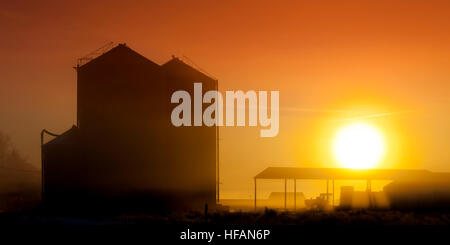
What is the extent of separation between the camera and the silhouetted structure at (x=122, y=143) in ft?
126

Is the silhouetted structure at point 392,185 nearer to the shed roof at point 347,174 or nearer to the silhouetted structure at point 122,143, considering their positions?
the shed roof at point 347,174

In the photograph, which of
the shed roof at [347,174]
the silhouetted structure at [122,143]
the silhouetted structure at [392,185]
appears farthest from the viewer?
the shed roof at [347,174]

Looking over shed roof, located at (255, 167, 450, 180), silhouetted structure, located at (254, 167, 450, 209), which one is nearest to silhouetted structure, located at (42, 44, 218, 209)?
silhouetted structure, located at (254, 167, 450, 209)

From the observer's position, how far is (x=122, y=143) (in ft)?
128

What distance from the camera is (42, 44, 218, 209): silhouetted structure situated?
38.5m

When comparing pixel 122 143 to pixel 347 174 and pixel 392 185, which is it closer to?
pixel 347 174

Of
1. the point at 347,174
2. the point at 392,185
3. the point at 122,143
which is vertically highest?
the point at 122,143

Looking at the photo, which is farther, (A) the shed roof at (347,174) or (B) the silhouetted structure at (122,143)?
(A) the shed roof at (347,174)

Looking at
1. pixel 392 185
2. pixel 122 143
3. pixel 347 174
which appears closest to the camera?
pixel 122 143

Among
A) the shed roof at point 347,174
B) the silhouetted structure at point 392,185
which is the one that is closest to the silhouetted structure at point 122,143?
the silhouetted structure at point 392,185

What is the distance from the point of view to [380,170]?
4544cm

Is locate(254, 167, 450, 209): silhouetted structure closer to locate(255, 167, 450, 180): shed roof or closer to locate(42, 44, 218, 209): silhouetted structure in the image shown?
locate(255, 167, 450, 180): shed roof

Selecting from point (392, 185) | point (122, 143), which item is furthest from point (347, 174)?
point (122, 143)
